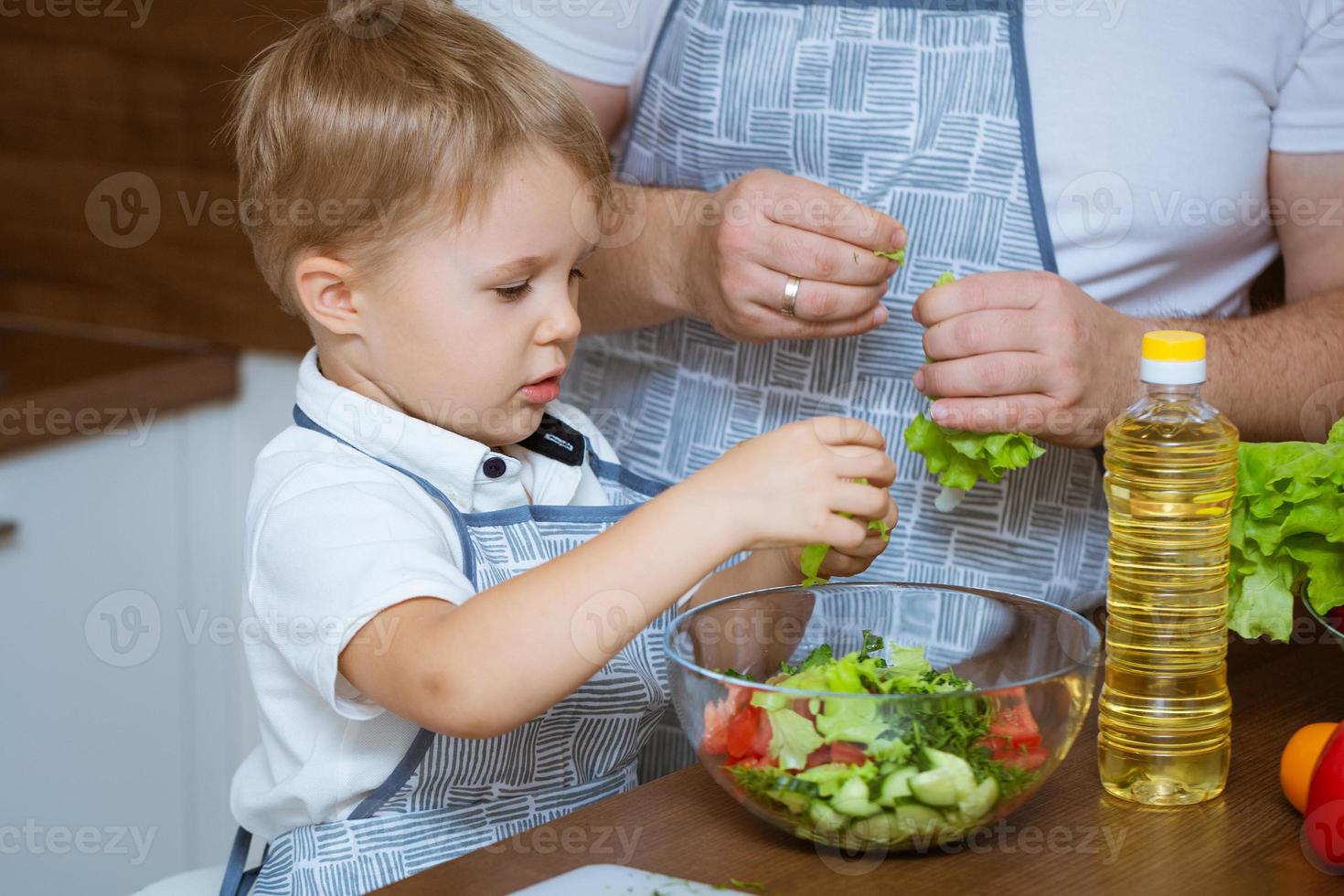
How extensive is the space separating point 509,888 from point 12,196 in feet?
7.23

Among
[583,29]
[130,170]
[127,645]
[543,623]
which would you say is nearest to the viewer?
[543,623]

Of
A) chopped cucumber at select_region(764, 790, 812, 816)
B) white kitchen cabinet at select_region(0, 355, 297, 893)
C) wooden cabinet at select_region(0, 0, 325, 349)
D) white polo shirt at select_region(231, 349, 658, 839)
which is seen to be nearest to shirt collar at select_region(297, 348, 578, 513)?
white polo shirt at select_region(231, 349, 658, 839)

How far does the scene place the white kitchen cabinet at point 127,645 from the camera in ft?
6.76

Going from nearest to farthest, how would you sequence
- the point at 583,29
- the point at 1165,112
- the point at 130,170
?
1. the point at 1165,112
2. the point at 583,29
3. the point at 130,170

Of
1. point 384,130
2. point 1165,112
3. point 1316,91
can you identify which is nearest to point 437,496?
point 384,130

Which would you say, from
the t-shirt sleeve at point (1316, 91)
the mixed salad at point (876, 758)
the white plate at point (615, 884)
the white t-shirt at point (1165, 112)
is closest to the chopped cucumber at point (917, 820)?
the mixed salad at point (876, 758)

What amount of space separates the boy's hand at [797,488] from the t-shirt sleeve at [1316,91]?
2.11 ft

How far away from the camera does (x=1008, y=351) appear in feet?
3.79

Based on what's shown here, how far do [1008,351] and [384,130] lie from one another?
517mm

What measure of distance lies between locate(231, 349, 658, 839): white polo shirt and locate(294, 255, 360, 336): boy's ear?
50mm

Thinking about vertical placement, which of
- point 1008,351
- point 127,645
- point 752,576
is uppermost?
point 1008,351

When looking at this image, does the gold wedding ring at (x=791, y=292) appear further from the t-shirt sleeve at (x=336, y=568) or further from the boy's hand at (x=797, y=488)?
the t-shirt sleeve at (x=336, y=568)

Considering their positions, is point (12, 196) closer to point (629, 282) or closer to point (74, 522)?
point (74, 522)

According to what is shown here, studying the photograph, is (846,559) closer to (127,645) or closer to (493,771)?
(493,771)
